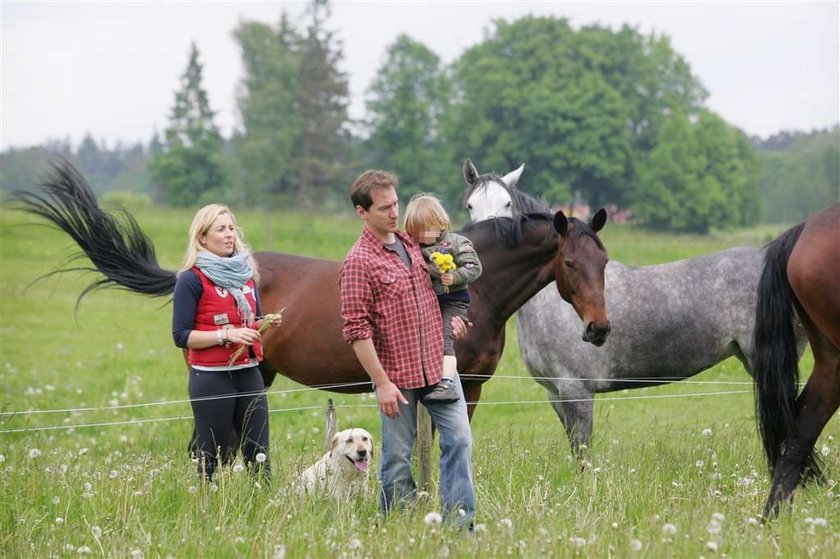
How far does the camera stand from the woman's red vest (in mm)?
5855

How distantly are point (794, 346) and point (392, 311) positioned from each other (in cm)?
299

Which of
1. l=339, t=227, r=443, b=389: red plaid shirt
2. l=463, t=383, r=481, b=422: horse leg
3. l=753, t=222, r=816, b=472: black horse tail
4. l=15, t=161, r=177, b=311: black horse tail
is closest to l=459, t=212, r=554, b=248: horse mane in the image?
l=463, t=383, r=481, b=422: horse leg

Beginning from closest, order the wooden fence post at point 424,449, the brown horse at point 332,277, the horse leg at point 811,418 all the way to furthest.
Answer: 1. the wooden fence post at point 424,449
2. the horse leg at point 811,418
3. the brown horse at point 332,277

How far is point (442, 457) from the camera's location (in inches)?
213

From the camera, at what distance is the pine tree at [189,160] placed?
65.4 meters

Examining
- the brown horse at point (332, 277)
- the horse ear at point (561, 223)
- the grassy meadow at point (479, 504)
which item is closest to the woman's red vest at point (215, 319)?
the grassy meadow at point (479, 504)

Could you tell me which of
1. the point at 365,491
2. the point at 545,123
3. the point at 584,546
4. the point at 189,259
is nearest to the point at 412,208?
the point at 189,259

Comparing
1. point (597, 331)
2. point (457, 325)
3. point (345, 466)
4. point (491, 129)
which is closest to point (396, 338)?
point (457, 325)

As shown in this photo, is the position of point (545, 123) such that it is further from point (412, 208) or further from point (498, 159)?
point (412, 208)

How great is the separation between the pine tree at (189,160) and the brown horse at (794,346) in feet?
193

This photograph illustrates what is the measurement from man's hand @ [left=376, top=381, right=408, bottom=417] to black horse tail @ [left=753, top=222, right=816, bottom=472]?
9.02 feet

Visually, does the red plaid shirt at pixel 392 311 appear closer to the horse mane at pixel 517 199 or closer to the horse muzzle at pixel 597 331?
the horse muzzle at pixel 597 331

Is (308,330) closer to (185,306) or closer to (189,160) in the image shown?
(185,306)

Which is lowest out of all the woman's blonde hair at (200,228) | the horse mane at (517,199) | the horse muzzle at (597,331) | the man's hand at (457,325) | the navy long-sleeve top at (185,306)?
the horse muzzle at (597,331)
